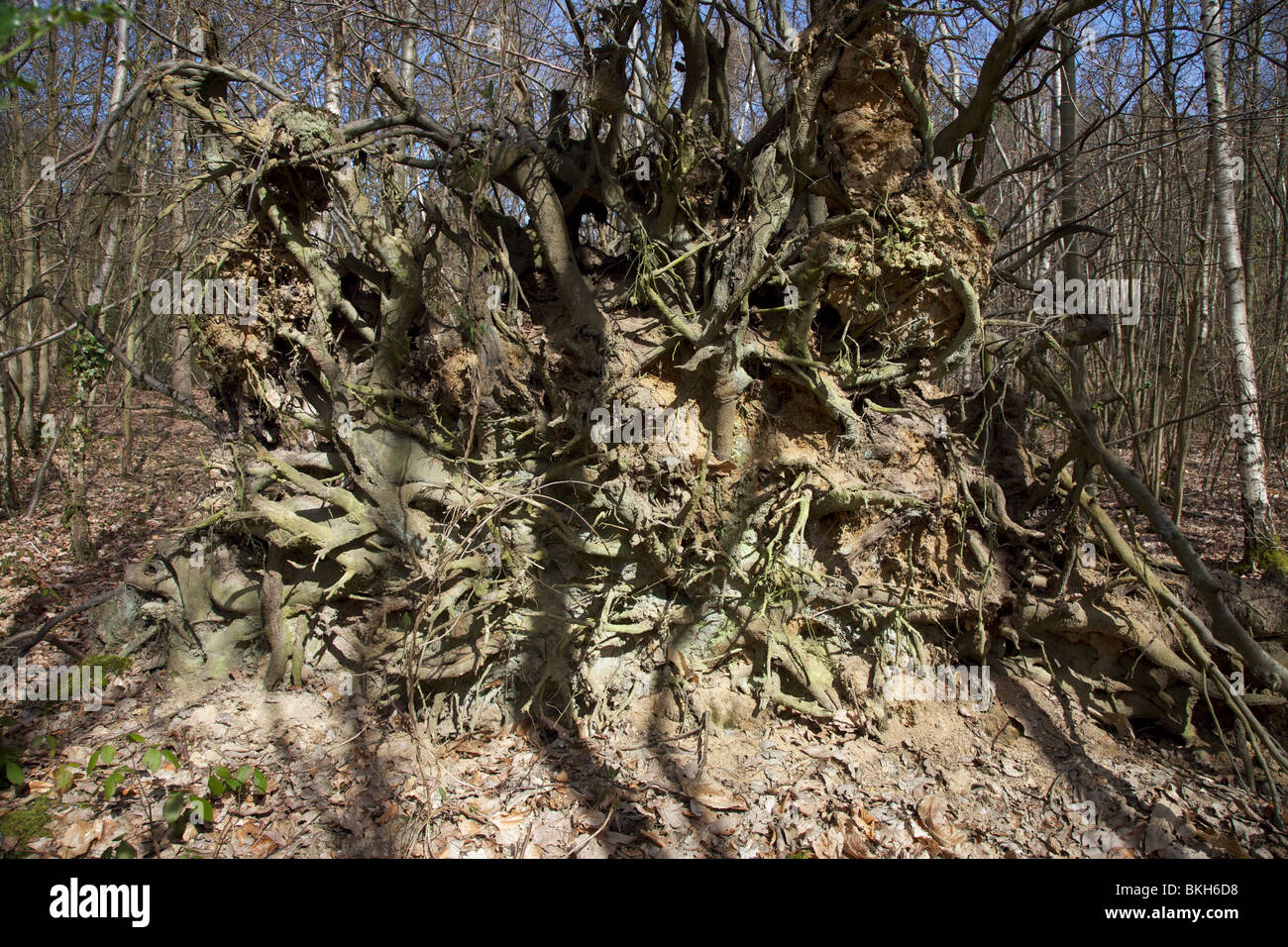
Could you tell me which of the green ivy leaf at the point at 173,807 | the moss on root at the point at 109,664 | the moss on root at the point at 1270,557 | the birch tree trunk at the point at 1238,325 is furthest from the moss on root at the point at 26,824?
the birch tree trunk at the point at 1238,325

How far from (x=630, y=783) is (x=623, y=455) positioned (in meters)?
2.17

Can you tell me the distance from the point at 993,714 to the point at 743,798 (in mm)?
2014

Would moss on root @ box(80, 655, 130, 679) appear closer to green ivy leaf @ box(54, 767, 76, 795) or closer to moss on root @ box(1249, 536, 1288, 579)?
green ivy leaf @ box(54, 767, 76, 795)

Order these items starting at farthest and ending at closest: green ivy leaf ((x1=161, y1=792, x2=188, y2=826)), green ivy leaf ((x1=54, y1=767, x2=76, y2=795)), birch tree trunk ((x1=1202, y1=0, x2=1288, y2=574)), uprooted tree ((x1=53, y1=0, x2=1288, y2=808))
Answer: birch tree trunk ((x1=1202, y1=0, x2=1288, y2=574)) < uprooted tree ((x1=53, y1=0, x2=1288, y2=808)) < green ivy leaf ((x1=54, y1=767, x2=76, y2=795)) < green ivy leaf ((x1=161, y1=792, x2=188, y2=826))

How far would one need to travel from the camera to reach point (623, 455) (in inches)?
177

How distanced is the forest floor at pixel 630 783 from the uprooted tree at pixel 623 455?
246 mm

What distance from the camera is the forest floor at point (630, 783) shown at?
3699 millimetres

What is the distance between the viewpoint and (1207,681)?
4.42m

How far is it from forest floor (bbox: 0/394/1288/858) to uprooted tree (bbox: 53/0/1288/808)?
0.25 meters

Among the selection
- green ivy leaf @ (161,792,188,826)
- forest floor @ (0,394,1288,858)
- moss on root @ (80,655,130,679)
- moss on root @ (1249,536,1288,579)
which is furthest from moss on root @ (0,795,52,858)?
moss on root @ (1249,536,1288,579)

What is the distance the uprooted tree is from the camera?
4430mm

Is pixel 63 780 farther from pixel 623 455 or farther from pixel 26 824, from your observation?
pixel 623 455

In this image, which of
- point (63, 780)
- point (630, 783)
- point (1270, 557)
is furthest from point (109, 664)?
point (1270, 557)

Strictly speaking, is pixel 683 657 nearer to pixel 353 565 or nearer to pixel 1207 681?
pixel 353 565
